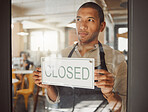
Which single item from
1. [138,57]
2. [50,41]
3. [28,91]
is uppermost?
[50,41]

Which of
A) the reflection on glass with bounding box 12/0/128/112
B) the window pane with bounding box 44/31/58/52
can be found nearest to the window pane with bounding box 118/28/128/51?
the reflection on glass with bounding box 12/0/128/112

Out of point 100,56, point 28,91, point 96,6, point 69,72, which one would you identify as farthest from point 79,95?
point 96,6

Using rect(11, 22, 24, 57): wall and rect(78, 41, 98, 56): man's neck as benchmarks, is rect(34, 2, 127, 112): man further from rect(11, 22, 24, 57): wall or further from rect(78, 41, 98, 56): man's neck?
rect(11, 22, 24, 57): wall

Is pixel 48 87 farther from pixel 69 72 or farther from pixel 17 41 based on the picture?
pixel 17 41

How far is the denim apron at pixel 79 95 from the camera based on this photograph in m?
0.87

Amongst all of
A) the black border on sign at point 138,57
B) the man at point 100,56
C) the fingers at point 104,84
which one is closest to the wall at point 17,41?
the man at point 100,56

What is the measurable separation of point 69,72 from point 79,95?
156mm

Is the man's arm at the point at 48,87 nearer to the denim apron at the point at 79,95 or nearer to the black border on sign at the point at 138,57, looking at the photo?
the denim apron at the point at 79,95

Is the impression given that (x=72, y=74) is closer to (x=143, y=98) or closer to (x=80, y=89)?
(x=80, y=89)

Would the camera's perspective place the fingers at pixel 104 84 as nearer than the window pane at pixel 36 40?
Yes

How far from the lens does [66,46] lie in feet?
3.11

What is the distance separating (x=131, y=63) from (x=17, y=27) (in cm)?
80

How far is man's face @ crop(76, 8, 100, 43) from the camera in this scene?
2.90 ft

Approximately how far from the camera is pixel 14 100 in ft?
3.54
